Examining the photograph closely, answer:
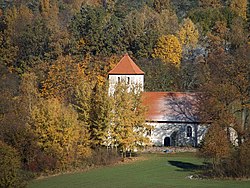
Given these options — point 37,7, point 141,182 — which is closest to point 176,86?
point 141,182

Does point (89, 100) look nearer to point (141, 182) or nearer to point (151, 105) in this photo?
point (151, 105)

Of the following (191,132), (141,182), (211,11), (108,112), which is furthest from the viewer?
(211,11)

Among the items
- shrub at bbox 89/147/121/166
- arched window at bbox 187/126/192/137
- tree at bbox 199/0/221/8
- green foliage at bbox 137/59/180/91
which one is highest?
tree at bbox 199/0/221/8

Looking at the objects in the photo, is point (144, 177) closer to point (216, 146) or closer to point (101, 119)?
point (216, 146)

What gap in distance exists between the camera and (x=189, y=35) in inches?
3765

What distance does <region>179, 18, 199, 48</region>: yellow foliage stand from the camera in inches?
3706

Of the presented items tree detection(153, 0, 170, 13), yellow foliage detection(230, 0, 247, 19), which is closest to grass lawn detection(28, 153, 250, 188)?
yellow foliage detection(230, 0, 247, 19)

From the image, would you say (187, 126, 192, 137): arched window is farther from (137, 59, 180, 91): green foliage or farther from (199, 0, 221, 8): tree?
(199, 0, 221, 8): tree

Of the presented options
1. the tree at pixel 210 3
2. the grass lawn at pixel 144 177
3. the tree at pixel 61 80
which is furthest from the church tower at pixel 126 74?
the tree at pixel 210 3

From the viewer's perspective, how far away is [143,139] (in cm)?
5522

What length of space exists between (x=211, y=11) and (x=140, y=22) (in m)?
26.1

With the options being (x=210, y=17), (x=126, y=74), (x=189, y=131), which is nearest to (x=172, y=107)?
(x=189, y=131)

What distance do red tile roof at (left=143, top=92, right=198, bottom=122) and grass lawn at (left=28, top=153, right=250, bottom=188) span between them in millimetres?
7329

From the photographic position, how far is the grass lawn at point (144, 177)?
131 feet
